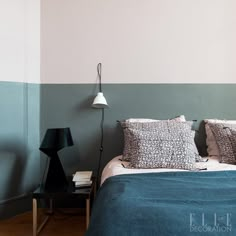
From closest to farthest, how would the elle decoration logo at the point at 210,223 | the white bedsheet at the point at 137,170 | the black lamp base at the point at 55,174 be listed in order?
the elle decoration logo at the point at 210,223, the white bedsheet at the point at 137,170, the black lamp base at the point at 55,174

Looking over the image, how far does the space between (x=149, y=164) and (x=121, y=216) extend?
3.26 ft

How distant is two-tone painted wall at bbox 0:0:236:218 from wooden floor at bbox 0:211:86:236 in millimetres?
283

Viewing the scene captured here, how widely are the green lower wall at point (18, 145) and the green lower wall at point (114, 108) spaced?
0.13 m

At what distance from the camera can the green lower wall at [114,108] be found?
111 inches

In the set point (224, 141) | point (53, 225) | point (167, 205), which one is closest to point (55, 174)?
point (53, 225)

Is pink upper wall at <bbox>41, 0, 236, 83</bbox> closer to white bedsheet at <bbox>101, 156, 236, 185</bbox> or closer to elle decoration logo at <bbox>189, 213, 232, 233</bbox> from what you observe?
white bedsheet at <bbox>101, 156, 236, 185</bbox>

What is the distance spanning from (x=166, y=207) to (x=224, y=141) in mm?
1366

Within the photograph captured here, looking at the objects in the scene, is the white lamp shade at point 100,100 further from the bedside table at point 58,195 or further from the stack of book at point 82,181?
the bedside table at point 58,195

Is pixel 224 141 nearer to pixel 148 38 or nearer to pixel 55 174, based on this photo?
pixel 148 38

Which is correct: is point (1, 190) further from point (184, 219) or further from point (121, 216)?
point (184, 219)

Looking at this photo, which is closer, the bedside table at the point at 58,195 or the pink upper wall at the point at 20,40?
the bedside table at the point at 58,195

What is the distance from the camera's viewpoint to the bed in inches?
46.3

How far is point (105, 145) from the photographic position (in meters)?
2.86

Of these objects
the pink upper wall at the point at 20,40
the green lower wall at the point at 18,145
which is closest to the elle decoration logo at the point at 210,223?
the green lower wall at the point at 18,145
